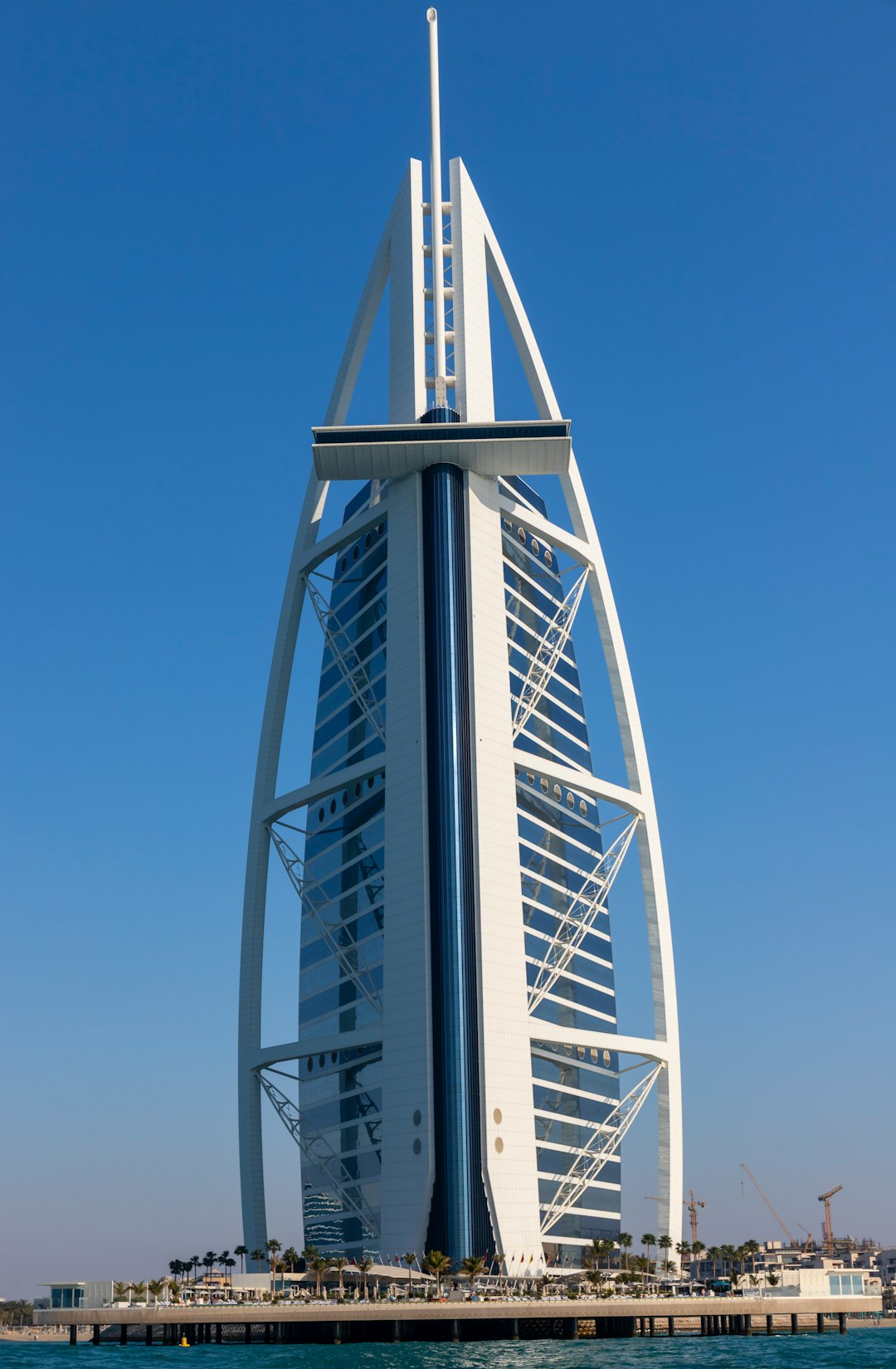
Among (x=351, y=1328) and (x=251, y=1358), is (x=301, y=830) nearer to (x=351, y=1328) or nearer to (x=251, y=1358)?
(x=351, y=1328)

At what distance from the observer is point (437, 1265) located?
96062 mm

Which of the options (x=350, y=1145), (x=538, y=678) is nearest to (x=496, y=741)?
(x=538, y=678)

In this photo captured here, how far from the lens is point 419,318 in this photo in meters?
123

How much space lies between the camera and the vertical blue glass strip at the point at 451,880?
99.0m

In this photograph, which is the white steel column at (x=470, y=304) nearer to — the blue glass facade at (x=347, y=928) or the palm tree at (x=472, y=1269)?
the blue glass facade at (x=347, y=928)

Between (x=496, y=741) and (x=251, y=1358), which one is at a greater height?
(x=496, y=741)

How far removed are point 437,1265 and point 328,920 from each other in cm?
3360

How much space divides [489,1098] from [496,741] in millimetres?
24172

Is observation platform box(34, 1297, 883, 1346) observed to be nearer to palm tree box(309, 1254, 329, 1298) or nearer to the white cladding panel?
palm tree box(309, 1254, 329, 1298)

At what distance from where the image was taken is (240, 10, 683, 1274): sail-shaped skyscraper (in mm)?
102375

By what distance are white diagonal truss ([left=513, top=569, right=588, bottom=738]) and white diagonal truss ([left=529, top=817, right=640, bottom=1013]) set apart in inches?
459

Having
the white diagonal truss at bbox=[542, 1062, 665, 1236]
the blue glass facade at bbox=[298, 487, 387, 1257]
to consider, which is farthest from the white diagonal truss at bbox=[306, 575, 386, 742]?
the white diagonal truss at bbox=[542, 1062, 665, 1236]

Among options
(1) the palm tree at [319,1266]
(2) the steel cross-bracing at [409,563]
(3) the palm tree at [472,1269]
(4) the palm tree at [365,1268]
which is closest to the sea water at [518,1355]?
(3) the palm tree at [472,1269]

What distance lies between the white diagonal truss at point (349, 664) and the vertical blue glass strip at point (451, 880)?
28.0 feet
